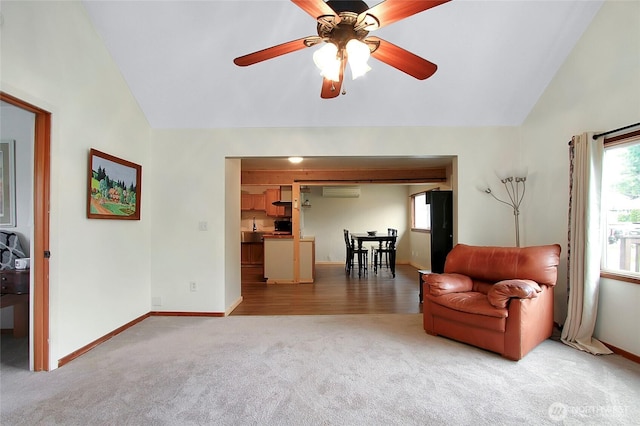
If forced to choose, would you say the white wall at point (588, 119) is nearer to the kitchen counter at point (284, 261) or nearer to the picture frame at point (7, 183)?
the kitchen counter at point (284, 261)

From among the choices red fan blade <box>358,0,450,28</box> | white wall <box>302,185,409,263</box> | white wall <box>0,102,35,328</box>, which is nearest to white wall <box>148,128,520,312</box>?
white wall <box>0,102,35,328</box>

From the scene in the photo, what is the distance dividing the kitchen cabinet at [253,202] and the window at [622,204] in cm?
666

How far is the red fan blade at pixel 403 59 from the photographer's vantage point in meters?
1.59

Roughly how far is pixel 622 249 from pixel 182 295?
14.5 feet

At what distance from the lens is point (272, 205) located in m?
7.92

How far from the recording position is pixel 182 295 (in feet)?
12.0

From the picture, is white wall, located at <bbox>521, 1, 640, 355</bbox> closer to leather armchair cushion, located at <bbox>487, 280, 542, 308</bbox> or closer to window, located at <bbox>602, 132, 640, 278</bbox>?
window, located at <bbox>602, 132, 640, 278</bbox>

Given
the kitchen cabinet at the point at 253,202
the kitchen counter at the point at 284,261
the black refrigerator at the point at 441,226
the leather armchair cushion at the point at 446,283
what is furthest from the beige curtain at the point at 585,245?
the kitchen cabinet at the point at 253,202

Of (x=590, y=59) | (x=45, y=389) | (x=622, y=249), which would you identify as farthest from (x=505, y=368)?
(x=45, y=389)

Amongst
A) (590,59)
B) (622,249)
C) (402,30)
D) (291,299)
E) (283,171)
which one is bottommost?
(291,299)

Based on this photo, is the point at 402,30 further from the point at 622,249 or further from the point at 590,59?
the point at 622,249

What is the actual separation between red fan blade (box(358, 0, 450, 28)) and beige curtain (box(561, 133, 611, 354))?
7.54ft

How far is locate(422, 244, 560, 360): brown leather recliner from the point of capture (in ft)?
7.98

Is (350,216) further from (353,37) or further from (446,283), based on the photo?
(353,37)
